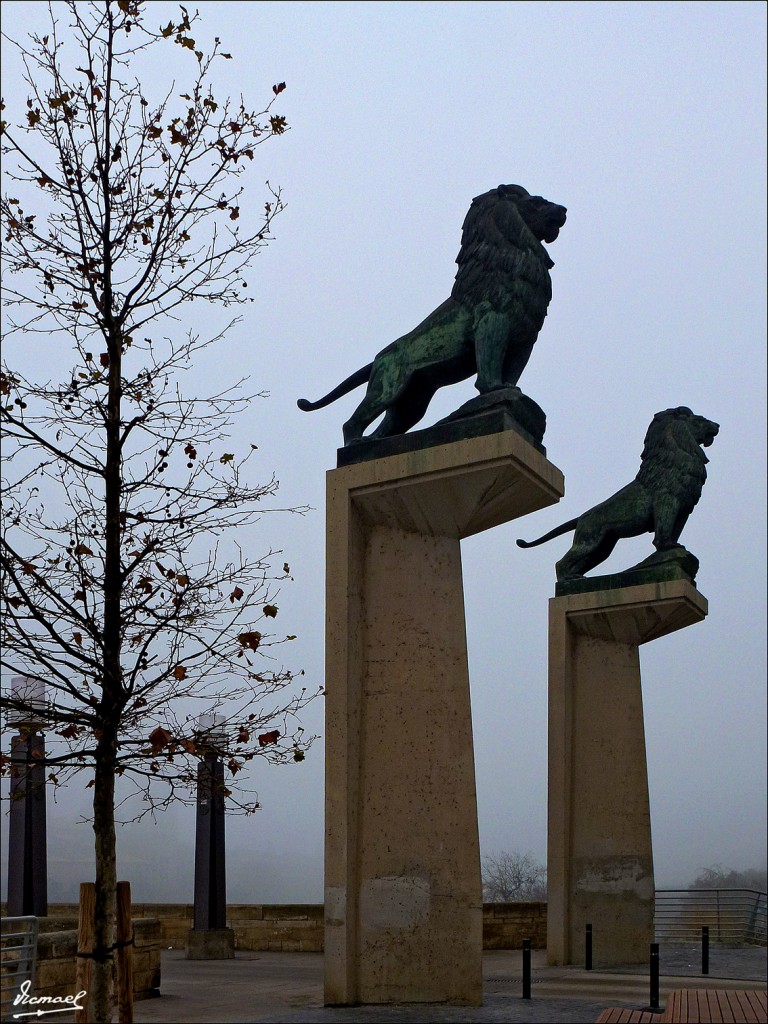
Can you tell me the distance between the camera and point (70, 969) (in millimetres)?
10844

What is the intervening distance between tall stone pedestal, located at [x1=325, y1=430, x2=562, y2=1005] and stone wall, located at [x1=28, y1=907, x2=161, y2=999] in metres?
2.17

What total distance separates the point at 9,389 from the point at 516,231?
20.2ft

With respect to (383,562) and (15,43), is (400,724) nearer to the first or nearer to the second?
(383,562)

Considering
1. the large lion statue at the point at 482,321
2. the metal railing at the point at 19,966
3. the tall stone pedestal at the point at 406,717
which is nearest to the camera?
the metal railing at the point at 19,966

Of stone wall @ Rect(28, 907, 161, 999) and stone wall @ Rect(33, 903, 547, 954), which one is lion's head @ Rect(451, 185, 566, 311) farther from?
stone wall @ Rect(33, 903, 547, 954)

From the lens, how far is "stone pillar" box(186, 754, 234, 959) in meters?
17.0

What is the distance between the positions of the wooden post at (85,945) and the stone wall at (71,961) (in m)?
2.83

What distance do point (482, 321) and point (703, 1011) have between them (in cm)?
656

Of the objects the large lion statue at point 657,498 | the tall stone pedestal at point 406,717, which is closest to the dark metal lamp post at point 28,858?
the tall stone pedestal at point 406,717

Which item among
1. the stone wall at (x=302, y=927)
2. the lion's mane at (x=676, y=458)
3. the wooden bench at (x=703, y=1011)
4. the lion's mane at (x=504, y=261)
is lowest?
the stone wall at (x=302, y=927)

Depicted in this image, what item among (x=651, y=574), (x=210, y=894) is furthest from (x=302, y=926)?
(x=651, y=574)

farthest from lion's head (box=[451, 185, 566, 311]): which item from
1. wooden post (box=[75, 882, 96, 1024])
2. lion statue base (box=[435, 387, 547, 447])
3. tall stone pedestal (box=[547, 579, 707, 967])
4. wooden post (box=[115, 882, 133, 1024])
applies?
wooden post (box=[75, 882, 96, 1024])

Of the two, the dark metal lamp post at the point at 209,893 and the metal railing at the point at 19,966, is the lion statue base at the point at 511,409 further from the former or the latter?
the dark metal lamp post at the point at 209,893

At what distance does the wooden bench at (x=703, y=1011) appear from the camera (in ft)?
29.3
